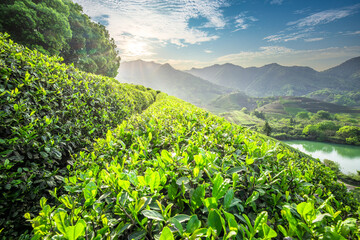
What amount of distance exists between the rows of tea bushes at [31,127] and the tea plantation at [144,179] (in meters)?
0.02

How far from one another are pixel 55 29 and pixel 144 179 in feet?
76.5

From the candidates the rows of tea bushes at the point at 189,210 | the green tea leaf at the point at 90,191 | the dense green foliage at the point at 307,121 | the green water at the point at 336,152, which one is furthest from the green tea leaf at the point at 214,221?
the green water at the point at 336,152

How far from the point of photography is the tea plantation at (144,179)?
0.98 metres

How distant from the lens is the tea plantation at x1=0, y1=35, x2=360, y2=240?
98 cm

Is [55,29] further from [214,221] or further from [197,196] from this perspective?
[214,221]

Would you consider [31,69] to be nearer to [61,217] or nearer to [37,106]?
[37,106]

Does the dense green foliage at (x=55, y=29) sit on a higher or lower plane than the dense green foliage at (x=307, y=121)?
higher

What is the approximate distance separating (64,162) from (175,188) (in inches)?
154

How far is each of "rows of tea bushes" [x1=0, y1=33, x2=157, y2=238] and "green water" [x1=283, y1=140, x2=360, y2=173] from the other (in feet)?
183

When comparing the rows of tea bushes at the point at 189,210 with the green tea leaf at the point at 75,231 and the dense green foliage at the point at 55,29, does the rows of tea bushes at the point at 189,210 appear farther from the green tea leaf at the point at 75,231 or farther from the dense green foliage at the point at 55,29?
the dense green foliage at the point at 55,29

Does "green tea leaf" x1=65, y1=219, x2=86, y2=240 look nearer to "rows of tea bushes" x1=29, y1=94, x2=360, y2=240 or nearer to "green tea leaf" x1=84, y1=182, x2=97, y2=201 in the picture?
"rows of tea bushes" x1=29, y1=94, x2=360, y2=240

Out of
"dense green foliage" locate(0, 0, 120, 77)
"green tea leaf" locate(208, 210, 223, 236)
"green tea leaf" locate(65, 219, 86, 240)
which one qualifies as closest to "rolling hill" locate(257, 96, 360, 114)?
"dense green foliage" locate(0, 0, 120, 77)

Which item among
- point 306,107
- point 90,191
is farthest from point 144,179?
point 306,107

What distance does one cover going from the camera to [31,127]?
8.89ft
